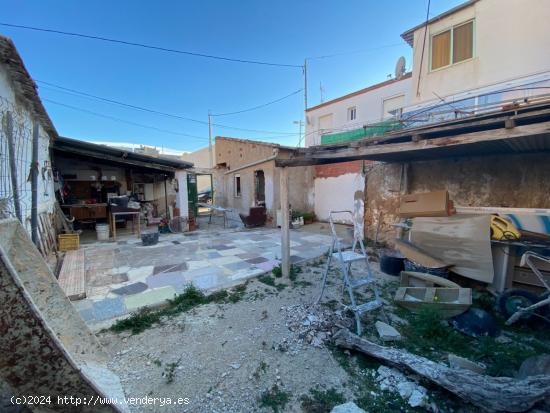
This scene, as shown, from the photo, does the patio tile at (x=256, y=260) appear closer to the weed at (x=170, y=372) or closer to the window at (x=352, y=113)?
the weed at (x=170, y=372)

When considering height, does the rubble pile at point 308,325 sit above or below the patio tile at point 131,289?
A: below

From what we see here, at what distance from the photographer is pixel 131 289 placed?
4086 mm

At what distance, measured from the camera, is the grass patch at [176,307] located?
3066mm

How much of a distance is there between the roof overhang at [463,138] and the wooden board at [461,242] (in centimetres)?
127

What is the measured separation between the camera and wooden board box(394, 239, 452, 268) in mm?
4004

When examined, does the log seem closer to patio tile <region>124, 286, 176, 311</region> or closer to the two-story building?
patio tile <region>124, 286, 176, 311</region>

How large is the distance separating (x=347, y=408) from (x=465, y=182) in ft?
17.3

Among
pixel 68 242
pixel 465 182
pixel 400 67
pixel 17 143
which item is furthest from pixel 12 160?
pixel 400 67

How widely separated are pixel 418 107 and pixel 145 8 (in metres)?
9.64

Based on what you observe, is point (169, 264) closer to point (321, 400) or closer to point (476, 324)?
point (321, 400)

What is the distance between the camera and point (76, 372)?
3.12 ft

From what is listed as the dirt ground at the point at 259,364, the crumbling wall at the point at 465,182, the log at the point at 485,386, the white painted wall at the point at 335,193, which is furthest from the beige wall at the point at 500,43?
the log at the point at 485,386

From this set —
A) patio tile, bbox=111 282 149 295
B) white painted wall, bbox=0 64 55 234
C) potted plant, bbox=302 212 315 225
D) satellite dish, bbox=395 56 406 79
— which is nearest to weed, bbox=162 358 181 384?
patio tile, bbox=111 282 149 295

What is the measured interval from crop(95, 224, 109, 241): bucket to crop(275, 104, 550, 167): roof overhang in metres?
6.37
